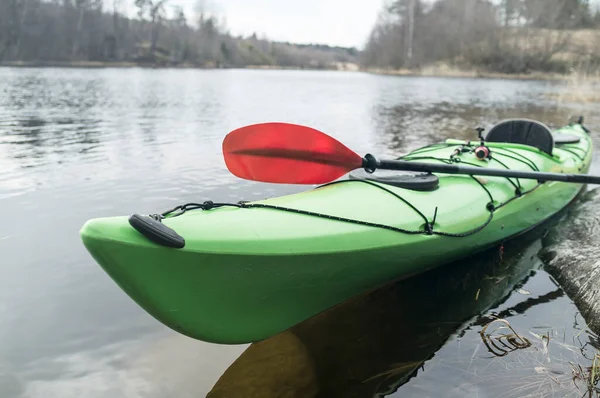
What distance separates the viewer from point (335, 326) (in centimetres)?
311

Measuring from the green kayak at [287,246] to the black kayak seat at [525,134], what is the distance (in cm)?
158

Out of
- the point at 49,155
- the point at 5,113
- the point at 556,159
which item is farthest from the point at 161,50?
the point at 556,159

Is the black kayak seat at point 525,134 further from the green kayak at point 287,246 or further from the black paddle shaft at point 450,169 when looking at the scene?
the green kayak at point 287,246

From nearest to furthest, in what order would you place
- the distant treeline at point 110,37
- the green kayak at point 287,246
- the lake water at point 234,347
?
the green kayak at point 287,246 < the lake water at point 234,347 < the distant treeline at point 110,37

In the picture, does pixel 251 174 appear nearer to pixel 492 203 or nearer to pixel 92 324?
pixel 92 324

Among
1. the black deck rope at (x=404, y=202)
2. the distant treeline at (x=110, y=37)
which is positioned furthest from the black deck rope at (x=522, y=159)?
the distant treeline at (x=110, y=37)

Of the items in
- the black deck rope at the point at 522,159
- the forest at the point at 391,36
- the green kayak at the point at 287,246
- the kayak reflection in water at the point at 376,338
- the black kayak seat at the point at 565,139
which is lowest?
the kayak reflection in water at the point at 376,338

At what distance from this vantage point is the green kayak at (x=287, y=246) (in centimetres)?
211

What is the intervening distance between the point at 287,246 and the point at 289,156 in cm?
80

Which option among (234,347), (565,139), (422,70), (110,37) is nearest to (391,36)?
(422,70)

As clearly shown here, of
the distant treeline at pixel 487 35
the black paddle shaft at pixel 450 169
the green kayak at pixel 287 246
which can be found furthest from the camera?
the distant treeline at pixel 487 35

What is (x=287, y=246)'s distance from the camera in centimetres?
241

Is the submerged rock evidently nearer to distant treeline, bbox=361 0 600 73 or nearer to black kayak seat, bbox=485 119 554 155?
black kayak seat, bbox=485 119 554 155

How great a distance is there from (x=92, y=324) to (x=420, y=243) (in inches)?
84.5
